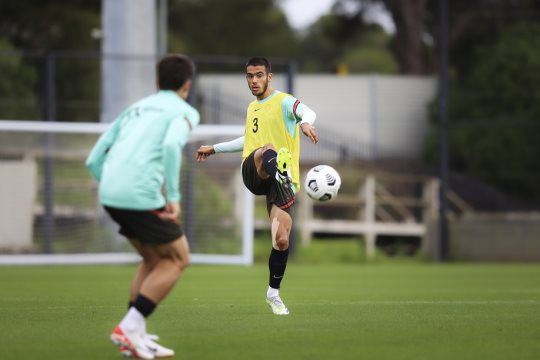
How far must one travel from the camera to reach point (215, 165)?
23.5 m

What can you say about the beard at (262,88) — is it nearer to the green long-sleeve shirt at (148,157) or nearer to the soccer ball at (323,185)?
the soccer ball at (323,185)

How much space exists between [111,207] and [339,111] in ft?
104

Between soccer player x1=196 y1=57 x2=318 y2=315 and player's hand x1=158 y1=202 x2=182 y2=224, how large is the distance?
2.90m

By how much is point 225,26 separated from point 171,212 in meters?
55.4

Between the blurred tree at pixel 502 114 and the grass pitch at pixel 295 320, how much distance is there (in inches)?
515

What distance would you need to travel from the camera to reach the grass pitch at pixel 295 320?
7.28 meters

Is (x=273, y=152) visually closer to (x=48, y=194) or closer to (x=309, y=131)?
(x=309, y=131)

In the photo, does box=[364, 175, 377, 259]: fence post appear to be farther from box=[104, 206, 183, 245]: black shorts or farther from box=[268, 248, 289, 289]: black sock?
box=[104, 206, 183, 245]: black shorts

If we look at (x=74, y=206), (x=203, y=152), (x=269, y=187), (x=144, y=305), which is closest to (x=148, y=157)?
(x=144, y=305)

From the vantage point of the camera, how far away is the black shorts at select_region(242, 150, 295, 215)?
10172 millimetres

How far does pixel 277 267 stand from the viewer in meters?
10.0

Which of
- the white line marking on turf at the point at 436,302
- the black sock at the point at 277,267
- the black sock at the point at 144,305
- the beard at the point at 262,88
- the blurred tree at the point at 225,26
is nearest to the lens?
the black sock at the point at 144,305

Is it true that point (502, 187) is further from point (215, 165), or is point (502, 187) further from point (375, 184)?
point (215, 165)

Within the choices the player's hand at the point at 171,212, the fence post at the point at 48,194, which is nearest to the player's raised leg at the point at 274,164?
the player's hand at the point at 171,212
